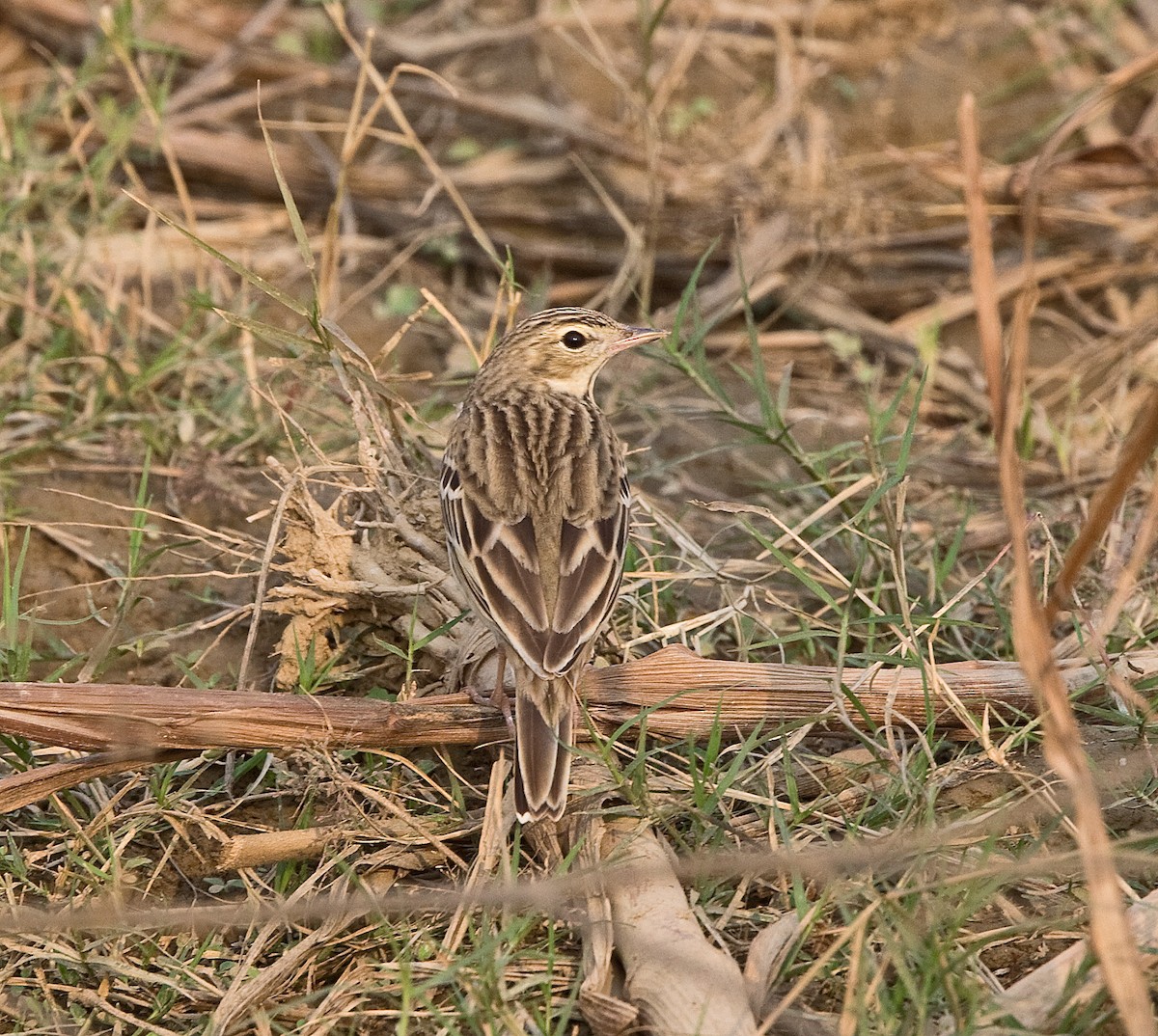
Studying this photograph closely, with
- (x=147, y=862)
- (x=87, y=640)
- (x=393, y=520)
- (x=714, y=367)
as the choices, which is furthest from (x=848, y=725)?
(x=714, y=367)

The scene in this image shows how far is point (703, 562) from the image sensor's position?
5.12 metres

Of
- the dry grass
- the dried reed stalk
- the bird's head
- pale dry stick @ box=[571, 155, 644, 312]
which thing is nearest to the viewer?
the dry grass

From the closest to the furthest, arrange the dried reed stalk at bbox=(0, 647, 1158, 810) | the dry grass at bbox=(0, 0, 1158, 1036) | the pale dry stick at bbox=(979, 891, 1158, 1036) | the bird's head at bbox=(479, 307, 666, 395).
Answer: the pale dry stick at bbox=(979, 891, 1158, 1036) < the dry grass at bbox=(0, 0, 1158, 1036) < the dried reed stalk at bbox=(0, 647, 1158, 810) < the bird's head at bbox=(479, 307, 666, 395)

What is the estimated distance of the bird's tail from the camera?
13.2 feet

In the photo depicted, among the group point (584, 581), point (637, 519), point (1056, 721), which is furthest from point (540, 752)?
point (637, 519)

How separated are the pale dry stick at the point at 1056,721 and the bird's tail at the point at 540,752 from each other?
1394 millimetres

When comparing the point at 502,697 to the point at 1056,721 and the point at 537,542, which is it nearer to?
the point at 537,542

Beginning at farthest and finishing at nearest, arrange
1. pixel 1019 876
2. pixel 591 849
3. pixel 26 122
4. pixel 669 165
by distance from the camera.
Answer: pixel 669 165 → pixel 26 122 → pixel 591 849 → pixel 1019 876

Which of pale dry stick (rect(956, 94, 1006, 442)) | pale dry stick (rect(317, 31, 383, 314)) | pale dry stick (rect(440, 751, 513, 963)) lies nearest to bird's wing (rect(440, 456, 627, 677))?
pale dry stick (rect(440, 751, 513, 963))

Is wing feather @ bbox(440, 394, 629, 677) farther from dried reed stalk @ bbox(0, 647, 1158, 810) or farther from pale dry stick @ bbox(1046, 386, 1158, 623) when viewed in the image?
pale dry stick @ bbox(1046, 386, 1158, 623)

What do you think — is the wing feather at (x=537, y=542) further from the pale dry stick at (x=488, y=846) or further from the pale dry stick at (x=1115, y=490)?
the pale dry stick at (x=1115, y=490)

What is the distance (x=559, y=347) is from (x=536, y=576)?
4.35 feet

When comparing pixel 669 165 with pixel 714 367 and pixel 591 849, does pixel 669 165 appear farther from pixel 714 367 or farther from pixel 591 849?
pixel 591 849

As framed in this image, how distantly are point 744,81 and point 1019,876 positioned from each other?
6166 mm
